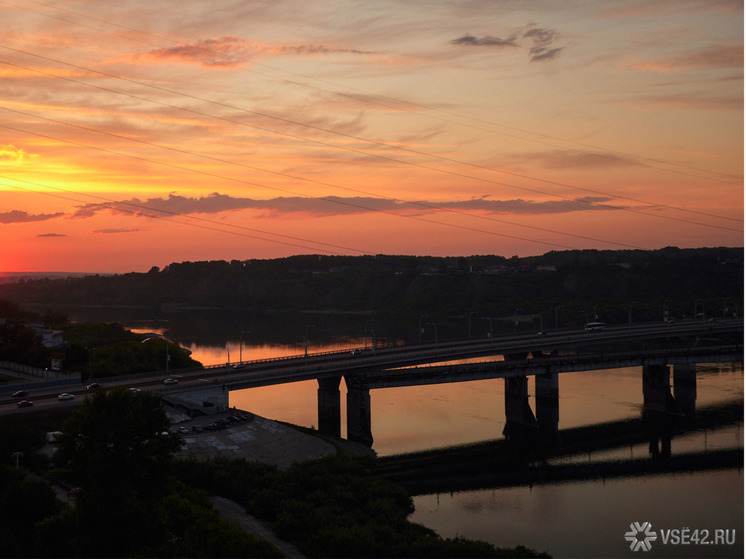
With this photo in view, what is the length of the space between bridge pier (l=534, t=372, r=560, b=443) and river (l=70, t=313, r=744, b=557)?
9.09 feet

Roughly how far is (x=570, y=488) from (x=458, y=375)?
23343 mm

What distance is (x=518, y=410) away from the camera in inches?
3585

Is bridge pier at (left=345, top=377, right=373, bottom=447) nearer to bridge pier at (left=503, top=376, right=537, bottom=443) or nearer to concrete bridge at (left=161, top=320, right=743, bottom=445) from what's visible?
concrete bridge at (left=161, top=320, right=743, bottom=445)

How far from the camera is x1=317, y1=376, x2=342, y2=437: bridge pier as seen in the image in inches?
3391

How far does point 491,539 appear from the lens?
51.8 metres

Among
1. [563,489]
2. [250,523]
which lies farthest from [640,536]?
[250,523]

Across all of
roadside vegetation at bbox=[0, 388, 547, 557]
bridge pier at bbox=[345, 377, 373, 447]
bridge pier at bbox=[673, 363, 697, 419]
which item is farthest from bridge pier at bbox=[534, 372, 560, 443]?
roadside vegetation at bbox=[0, 388, 547, 557]

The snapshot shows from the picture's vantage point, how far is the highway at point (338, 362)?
2955 inches

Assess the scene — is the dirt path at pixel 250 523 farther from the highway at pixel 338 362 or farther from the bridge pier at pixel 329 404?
the bridge pier at pixel 329 404

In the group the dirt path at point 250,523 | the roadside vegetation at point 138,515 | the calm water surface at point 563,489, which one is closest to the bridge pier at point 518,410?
the calm water surface at point 563,489

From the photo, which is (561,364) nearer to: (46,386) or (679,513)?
(679,513)

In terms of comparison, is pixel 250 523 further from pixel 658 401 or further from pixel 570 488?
pixel 658 401

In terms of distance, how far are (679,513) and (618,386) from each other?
57.7m

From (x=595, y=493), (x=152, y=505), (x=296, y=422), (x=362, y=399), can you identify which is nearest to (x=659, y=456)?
(x=595, y=493)
